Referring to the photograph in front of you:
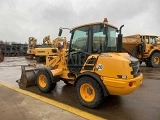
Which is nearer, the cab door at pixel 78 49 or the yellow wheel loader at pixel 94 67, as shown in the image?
the yellow wheel loader at pixel 94 67

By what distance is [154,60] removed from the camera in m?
14.3

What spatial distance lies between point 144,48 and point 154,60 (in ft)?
4.33

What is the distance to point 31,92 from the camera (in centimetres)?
641

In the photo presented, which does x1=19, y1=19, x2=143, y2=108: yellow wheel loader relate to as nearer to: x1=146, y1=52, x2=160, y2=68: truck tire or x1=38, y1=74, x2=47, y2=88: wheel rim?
x1=38, y1=74, x2=47, y2=88: wheel rim

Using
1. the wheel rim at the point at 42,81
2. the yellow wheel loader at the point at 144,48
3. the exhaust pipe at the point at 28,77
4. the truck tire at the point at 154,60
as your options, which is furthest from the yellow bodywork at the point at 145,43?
the wheel rim at the point at 42,81

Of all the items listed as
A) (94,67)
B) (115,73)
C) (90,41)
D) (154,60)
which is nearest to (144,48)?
(154,60)

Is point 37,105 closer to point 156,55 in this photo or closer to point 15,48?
point 156,55

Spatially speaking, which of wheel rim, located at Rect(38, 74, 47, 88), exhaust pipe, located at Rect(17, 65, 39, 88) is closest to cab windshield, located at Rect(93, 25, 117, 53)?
wheel rim, located at Rect(38, 74, 47, 88)

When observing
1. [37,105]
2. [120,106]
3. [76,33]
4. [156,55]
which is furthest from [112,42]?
[156,55]

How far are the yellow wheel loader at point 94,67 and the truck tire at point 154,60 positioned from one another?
924cm

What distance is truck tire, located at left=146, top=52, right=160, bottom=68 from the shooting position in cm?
1408

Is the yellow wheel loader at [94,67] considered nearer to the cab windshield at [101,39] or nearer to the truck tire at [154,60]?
the cab windshield at [101,39]

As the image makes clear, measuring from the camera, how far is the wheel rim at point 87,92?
498 cm

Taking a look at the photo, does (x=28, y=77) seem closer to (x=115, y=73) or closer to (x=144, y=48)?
(x=115, y=73)
